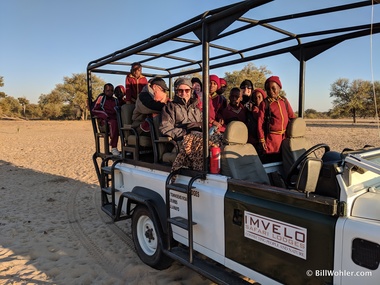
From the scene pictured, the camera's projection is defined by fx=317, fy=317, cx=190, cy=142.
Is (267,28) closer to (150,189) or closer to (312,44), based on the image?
(312,44)

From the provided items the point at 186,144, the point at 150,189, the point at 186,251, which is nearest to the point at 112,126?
the point at 150,189

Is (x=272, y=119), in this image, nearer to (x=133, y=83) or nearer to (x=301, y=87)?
(x=301, y=87)

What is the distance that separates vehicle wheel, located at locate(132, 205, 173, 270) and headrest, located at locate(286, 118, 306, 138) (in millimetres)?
2152

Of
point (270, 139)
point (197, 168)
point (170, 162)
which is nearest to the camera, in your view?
point (197, 168)

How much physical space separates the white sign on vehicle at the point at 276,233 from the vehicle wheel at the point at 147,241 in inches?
60.0

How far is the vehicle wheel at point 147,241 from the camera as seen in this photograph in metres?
3.86

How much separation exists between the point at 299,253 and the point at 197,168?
4.87 feet

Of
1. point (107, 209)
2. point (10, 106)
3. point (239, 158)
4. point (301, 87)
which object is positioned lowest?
point (107, 209)

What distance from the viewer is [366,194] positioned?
2131 millimetres

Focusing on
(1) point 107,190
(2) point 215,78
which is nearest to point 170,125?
(1) point 107,190

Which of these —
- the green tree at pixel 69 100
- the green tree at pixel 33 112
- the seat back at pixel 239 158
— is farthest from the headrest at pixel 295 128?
the green tree at pixel 33 112

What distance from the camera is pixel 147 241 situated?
4.24m

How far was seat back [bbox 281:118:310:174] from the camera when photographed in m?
4.12

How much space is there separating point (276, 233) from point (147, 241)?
2306 millimetres
